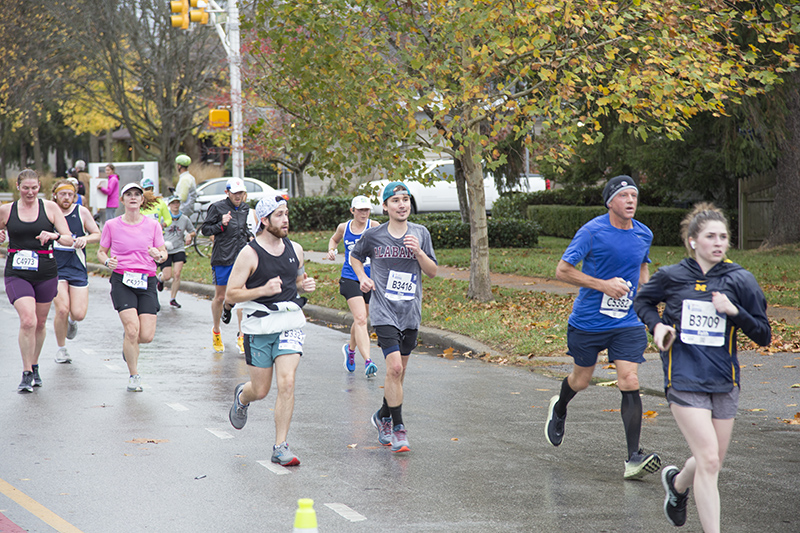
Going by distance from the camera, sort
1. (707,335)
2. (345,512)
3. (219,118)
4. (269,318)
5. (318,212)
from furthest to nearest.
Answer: (318,212) < (219,118) < (269,318) < (345,512) < (707,335)

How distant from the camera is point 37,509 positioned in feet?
17.3

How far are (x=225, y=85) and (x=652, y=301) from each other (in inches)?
1317

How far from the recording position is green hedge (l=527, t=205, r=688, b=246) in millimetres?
25344

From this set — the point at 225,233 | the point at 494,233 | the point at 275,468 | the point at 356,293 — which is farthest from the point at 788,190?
the point at 275,468

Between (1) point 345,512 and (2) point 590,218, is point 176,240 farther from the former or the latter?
(2) point 590,218

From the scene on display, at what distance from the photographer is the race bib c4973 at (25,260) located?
28.6ft

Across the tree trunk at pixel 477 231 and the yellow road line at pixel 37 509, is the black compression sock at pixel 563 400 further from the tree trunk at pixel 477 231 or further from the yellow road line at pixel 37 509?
the tree trunk at pixel 477 231

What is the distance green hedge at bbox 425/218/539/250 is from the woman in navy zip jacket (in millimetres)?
18342

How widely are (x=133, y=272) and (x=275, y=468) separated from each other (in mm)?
3420

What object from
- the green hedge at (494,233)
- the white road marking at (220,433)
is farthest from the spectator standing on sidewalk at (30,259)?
the green hedge at (494,233)

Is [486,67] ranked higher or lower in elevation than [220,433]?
higher

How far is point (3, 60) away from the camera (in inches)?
1416

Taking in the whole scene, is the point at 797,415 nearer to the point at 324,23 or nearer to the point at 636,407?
the point at 636,407

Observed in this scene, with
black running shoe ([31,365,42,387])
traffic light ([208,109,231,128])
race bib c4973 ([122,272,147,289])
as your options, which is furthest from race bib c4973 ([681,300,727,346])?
traffic light ([208,109,231,128])
